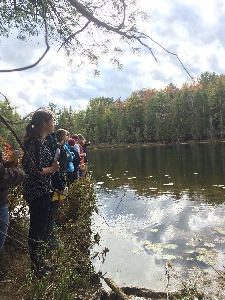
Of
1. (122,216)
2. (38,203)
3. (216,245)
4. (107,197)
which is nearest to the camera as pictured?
(38,203)

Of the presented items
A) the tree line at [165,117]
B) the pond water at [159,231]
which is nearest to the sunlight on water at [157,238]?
the pond water at [159,231]

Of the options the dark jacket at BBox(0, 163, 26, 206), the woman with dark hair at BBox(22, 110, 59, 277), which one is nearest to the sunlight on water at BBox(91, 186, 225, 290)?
the woman with dark hair at BBox(22, 110, 59, 277)

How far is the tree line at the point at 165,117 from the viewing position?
61781mm

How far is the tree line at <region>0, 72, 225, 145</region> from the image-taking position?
203 ft

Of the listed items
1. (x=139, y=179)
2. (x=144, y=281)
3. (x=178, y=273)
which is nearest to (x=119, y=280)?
(x=144, y=281)

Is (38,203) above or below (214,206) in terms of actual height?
above

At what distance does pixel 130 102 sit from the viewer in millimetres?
75312

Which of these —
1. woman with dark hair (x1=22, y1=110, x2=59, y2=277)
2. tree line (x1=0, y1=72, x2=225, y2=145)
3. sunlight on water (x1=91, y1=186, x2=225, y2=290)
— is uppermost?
tree line (x1=0, y1=72, x2=225, y2=145)

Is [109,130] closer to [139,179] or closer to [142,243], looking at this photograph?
[139,179]

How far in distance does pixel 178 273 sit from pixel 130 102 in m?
72.0

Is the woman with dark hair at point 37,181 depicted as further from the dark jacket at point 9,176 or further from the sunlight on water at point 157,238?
the sunlight on water at point 157,238

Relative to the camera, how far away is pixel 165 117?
224 ft

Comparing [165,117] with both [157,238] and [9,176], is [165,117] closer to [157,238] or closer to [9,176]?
[157,238]

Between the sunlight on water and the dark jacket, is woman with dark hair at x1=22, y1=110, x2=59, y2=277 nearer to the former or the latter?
the dark jacket
